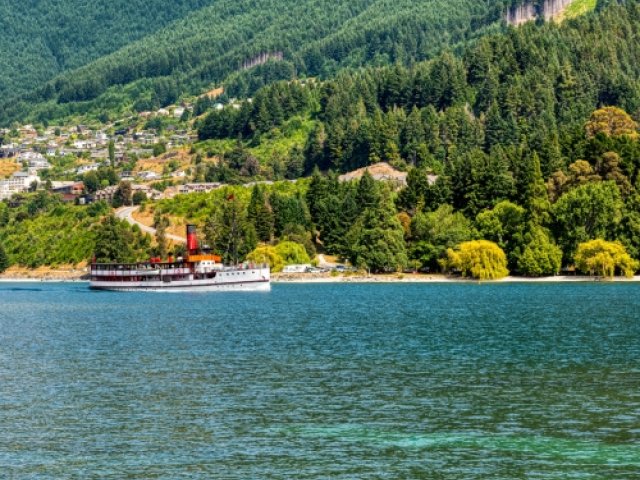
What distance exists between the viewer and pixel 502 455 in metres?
50.4

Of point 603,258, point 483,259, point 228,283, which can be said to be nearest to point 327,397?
point 603,258

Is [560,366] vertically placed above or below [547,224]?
below

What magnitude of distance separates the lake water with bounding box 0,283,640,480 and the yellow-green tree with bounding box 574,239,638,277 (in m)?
60.0

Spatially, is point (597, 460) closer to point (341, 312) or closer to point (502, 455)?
point (502, 455)

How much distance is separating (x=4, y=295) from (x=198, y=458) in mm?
147324

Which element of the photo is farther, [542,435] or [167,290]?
[167,290]

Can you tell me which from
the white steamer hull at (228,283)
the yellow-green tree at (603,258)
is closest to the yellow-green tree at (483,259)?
the yellow-green tree at (603,258)

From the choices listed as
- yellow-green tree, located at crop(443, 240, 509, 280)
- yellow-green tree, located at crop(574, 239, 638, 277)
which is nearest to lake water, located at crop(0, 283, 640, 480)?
yellow-green tree, located at crop(574, 239, 638, 277)

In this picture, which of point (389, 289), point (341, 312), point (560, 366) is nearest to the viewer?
point (560, 366)

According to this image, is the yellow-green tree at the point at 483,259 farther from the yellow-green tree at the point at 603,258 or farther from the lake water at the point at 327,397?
the lake water at the point at 327,397

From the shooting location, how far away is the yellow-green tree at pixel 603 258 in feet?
586

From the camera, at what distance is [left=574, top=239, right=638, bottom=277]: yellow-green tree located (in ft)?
586

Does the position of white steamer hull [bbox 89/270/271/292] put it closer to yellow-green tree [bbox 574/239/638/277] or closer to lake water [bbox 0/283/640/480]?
yellow-green tree [bbox 574/239/638/277]

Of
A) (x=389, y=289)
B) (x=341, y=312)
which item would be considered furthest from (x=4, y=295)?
(x=341, y=312)
